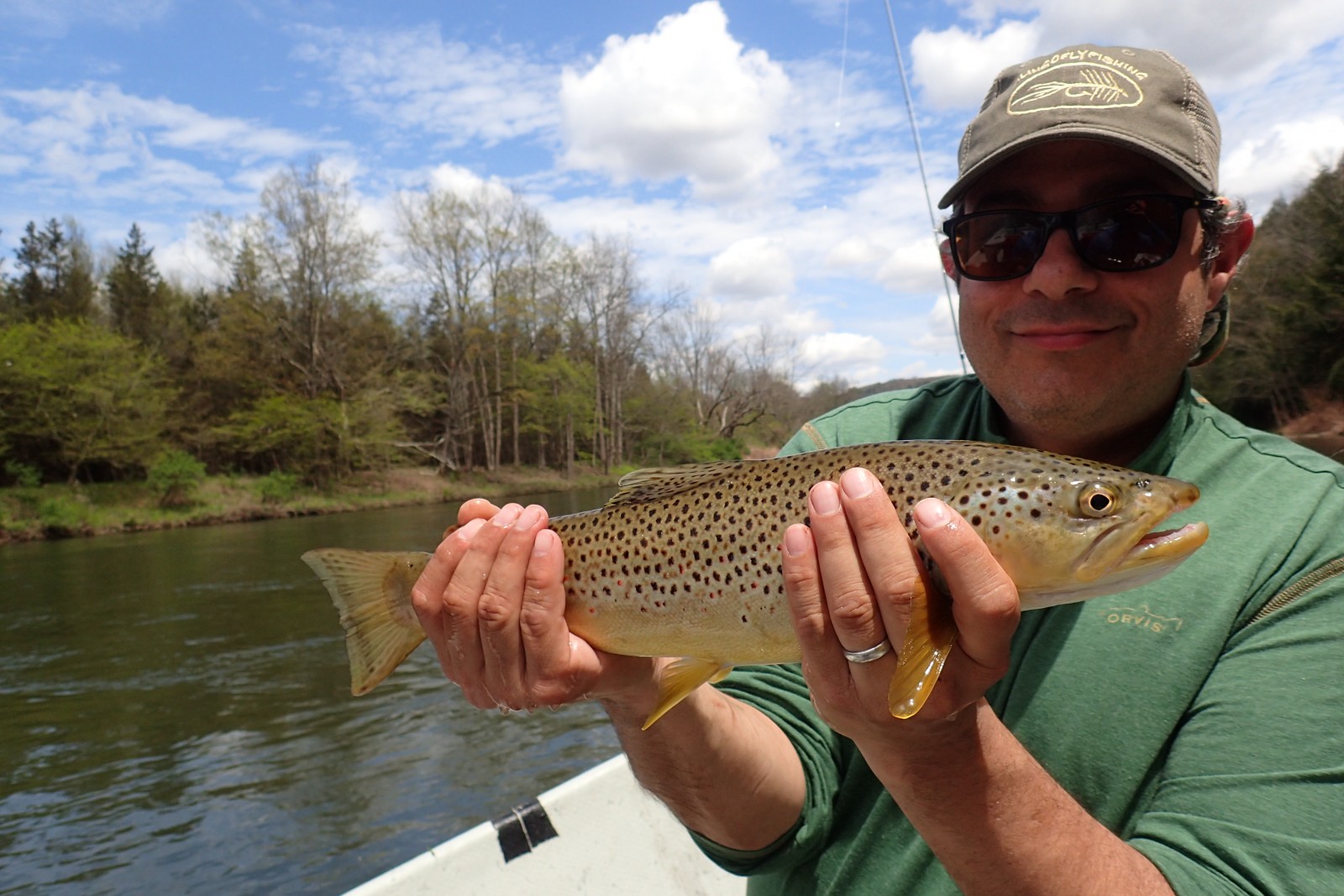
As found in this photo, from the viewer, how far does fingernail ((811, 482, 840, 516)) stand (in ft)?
5.84

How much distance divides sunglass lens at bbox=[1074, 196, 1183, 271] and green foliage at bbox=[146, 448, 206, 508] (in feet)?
120

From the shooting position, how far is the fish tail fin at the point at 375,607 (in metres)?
2.74

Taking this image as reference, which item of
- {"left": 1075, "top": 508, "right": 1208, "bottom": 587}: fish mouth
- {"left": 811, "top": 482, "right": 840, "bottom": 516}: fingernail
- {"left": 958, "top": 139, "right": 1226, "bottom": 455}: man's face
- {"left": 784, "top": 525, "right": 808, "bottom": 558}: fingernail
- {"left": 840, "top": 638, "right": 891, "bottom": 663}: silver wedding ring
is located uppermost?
{"left": 958, "top": 139, "right": 1226, "bottom": 455}: man's face

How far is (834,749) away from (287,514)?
35433 mm

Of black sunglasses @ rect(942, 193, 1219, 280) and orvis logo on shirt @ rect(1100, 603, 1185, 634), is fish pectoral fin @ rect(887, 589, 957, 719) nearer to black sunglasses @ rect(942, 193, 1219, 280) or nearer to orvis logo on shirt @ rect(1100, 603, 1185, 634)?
orvis logo on shirt @ rect(1100, 603, 1185, 634)

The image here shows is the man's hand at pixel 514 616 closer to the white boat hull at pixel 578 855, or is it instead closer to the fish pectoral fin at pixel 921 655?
the fish pectoral fin at pixel 921 655

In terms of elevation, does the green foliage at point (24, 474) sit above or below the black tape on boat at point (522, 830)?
above

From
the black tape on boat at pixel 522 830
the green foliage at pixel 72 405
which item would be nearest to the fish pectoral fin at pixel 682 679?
the black tape on boat at pixel 522 830

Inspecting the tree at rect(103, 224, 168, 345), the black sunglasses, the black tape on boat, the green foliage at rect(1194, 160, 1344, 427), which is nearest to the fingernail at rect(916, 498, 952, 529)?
the black sunglasses

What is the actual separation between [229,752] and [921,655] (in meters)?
10.2

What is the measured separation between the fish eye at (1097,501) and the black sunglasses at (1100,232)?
2.29 ft

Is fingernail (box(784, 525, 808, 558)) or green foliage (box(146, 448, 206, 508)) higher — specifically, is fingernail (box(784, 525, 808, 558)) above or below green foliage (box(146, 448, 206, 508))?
above

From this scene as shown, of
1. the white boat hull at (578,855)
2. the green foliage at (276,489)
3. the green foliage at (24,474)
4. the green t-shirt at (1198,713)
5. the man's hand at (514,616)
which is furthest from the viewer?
the green foliage at (276,489)

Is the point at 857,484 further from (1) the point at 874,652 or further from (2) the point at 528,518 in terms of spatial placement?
(2) the point at 528,518
